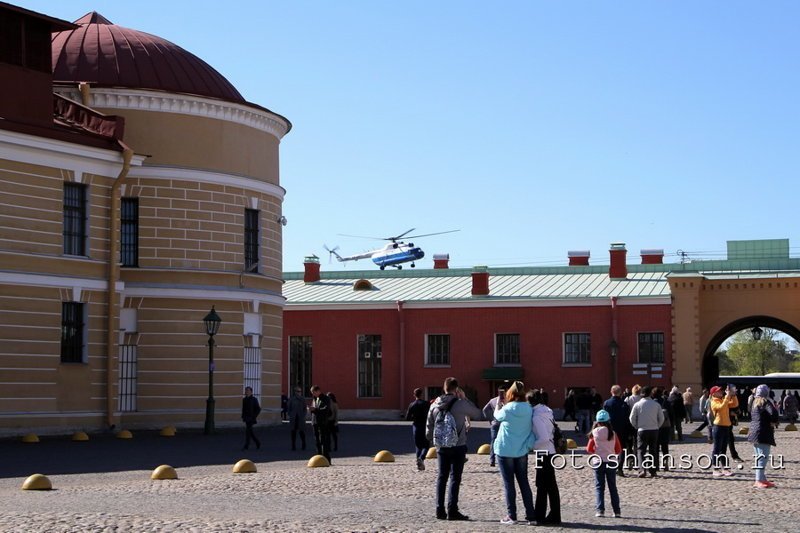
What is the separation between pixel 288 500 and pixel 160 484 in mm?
3401

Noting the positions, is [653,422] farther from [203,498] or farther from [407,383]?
[407,383]

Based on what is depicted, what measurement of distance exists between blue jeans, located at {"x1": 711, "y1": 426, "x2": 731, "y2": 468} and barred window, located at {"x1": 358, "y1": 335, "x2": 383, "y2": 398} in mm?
33874

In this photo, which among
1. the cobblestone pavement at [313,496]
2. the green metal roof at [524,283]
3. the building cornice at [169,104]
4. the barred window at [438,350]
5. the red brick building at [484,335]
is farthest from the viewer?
the barred window at [438,350]

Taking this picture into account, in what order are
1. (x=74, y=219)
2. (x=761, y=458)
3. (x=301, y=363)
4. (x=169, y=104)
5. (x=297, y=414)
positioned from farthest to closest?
(x=301, y=363)
(x=169, y=104)
(x=74, y=219)
(x=297, y=414)
(x=761, y=458)

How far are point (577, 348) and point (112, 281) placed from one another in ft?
80.6

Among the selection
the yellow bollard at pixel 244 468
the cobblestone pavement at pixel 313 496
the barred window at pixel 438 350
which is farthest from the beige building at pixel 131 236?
the barred window at pixel 438 350

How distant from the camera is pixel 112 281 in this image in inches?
1407

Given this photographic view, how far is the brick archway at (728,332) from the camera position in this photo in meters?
54.8

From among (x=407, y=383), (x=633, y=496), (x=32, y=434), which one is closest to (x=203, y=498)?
(x=633, y=496)

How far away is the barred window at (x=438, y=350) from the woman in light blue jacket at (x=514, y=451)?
40802 millimetres

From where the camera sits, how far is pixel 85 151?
34969mm

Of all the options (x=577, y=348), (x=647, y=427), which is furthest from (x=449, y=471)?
(x=577, y=348)

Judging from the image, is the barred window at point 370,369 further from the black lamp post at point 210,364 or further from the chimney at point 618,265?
the black lamp post at point 210,364

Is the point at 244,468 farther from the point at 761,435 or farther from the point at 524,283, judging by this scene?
the point at 524,283
